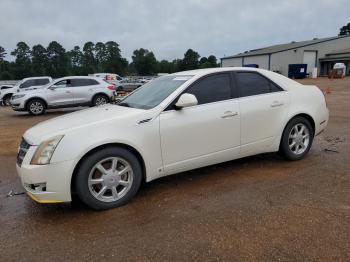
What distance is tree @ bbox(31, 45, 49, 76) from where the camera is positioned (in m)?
81.6

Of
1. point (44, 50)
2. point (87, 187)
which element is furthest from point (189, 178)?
point (44, 50)

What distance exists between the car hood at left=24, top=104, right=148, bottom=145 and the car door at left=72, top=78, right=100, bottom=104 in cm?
1053

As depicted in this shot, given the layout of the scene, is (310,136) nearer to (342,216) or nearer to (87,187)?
(342,216)

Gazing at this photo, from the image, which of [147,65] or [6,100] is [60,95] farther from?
[147,65]

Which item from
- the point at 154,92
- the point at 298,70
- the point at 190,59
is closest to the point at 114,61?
the point at 190,59

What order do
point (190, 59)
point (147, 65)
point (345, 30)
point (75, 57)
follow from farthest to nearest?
point (75, 57) → point (345, 30) → point (147, 65) → point (190, 59)

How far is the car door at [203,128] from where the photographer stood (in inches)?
161

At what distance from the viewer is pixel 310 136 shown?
5.41 metres

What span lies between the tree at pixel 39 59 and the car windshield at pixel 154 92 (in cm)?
8284

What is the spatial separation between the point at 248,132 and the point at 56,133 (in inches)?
103

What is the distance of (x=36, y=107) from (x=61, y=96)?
3.79 feet

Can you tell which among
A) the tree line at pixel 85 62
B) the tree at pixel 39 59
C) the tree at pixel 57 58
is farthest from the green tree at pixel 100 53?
the tree at pixel 39 59

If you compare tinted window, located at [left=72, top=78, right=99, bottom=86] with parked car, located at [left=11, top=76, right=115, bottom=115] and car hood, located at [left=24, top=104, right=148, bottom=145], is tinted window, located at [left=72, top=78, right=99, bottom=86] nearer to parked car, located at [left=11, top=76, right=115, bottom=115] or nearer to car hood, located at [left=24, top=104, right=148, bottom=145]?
parked car, located at [left=11, top=76, right=115, bottom=115]

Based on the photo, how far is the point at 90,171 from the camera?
144 inches
